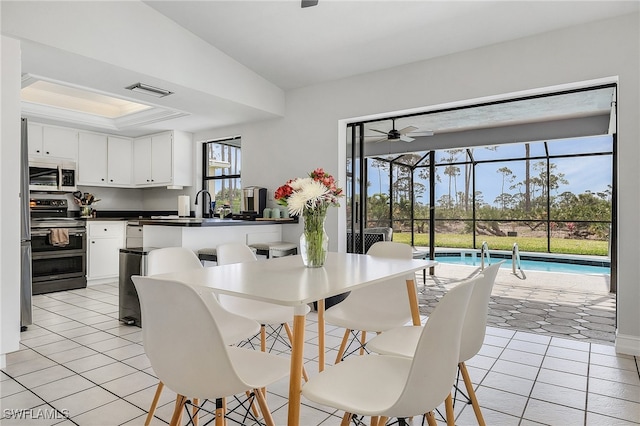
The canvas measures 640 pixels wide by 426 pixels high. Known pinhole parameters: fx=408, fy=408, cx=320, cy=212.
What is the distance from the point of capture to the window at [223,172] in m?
5.88

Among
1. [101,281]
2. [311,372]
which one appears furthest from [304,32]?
[101,281]

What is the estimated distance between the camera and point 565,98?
511cm

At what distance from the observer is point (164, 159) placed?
613 centimetres

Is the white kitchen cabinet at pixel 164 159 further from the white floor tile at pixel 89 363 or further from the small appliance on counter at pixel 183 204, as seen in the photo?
the white floor tile at pixel 89 363

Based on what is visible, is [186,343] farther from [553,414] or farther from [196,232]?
[196,232]

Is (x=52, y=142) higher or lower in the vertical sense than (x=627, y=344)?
higher

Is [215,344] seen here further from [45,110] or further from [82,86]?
[45,110]

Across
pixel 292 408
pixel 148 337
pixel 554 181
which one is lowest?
pixel 292 408

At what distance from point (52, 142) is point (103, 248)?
5.19ft

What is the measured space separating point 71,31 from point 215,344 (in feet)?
9.53

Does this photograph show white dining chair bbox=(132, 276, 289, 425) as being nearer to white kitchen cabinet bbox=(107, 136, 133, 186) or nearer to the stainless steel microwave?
the stainless steel microwave

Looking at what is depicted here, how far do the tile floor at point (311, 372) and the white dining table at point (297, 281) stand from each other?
2.30 feet

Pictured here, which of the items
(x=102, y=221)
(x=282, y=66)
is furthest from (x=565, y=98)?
(x=102, y=221)

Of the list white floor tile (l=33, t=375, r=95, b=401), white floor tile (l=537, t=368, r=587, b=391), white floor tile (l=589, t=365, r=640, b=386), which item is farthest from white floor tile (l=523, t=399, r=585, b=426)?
white floor tile (l=33, t=375, r=95, b=401)
